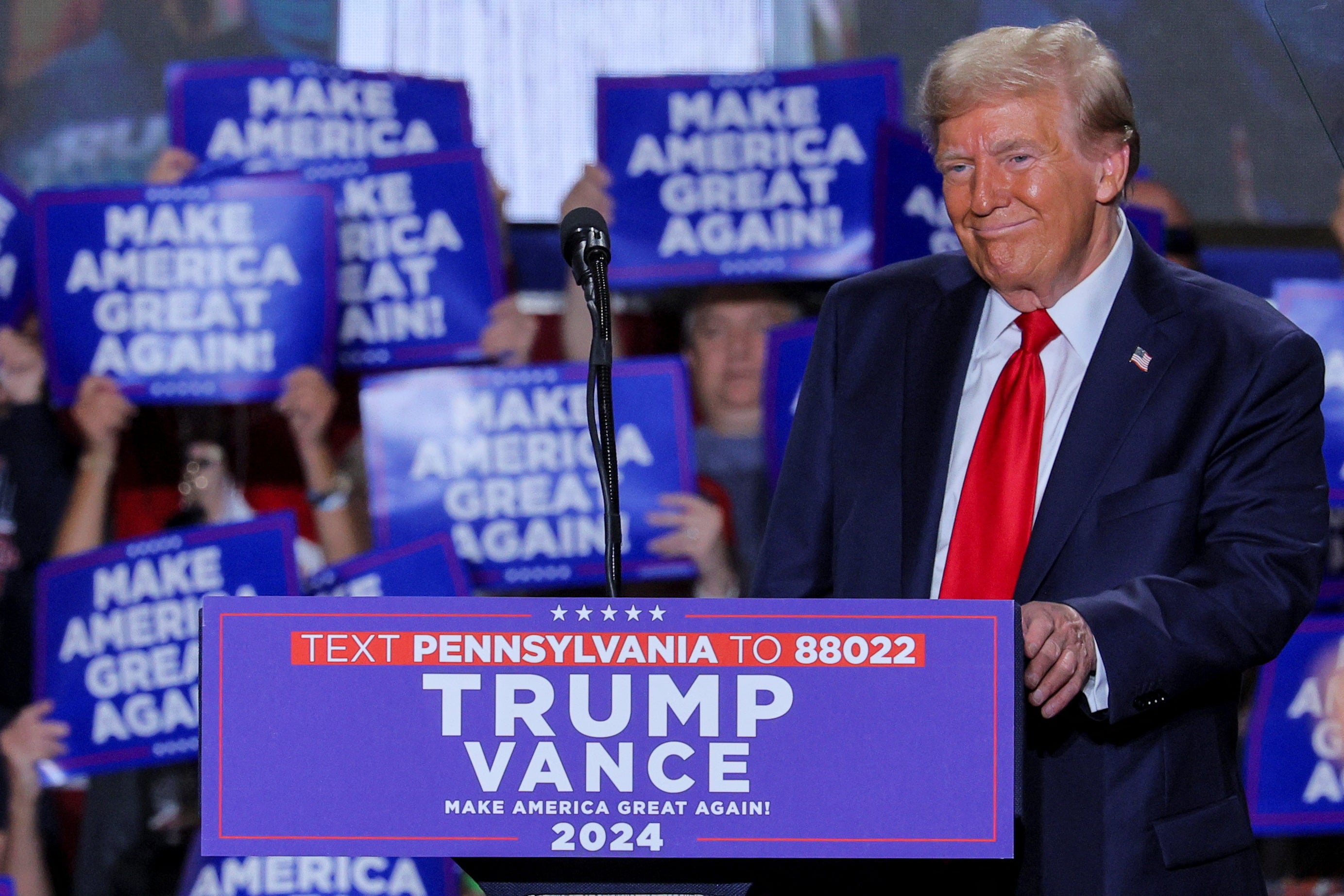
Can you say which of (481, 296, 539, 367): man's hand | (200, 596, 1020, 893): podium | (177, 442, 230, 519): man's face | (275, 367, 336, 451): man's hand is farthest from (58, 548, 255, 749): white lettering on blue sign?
(200, 596, 1020, 893): podium

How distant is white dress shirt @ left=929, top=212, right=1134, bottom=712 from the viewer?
4.80 feet

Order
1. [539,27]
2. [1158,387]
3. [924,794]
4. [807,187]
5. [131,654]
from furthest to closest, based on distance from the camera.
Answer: [539,27]
[807,187]
[131,654]
[1158,387]
[924,794]

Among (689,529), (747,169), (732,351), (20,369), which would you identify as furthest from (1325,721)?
(20,369)

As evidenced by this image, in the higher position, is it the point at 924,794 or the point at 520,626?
the point at 520,626

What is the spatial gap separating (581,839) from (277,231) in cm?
244

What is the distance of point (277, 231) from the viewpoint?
3.21 metres

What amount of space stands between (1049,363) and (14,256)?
2611mm

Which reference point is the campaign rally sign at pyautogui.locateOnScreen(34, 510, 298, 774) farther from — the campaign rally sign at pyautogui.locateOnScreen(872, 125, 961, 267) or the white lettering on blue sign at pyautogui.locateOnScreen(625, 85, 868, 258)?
the campaign rally sign at pyautogui.locateOnScreen(872, 125, 961, 267)

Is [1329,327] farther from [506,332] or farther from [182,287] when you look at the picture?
[182,287]

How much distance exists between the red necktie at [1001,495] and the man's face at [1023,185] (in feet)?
0.33

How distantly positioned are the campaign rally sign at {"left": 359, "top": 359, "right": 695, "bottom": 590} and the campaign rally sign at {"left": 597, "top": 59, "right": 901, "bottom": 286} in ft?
1.11

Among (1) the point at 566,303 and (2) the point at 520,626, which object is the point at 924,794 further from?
(1) the point at 566,303

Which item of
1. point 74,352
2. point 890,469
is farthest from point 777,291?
point 890,469

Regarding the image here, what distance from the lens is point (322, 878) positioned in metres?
2.92
